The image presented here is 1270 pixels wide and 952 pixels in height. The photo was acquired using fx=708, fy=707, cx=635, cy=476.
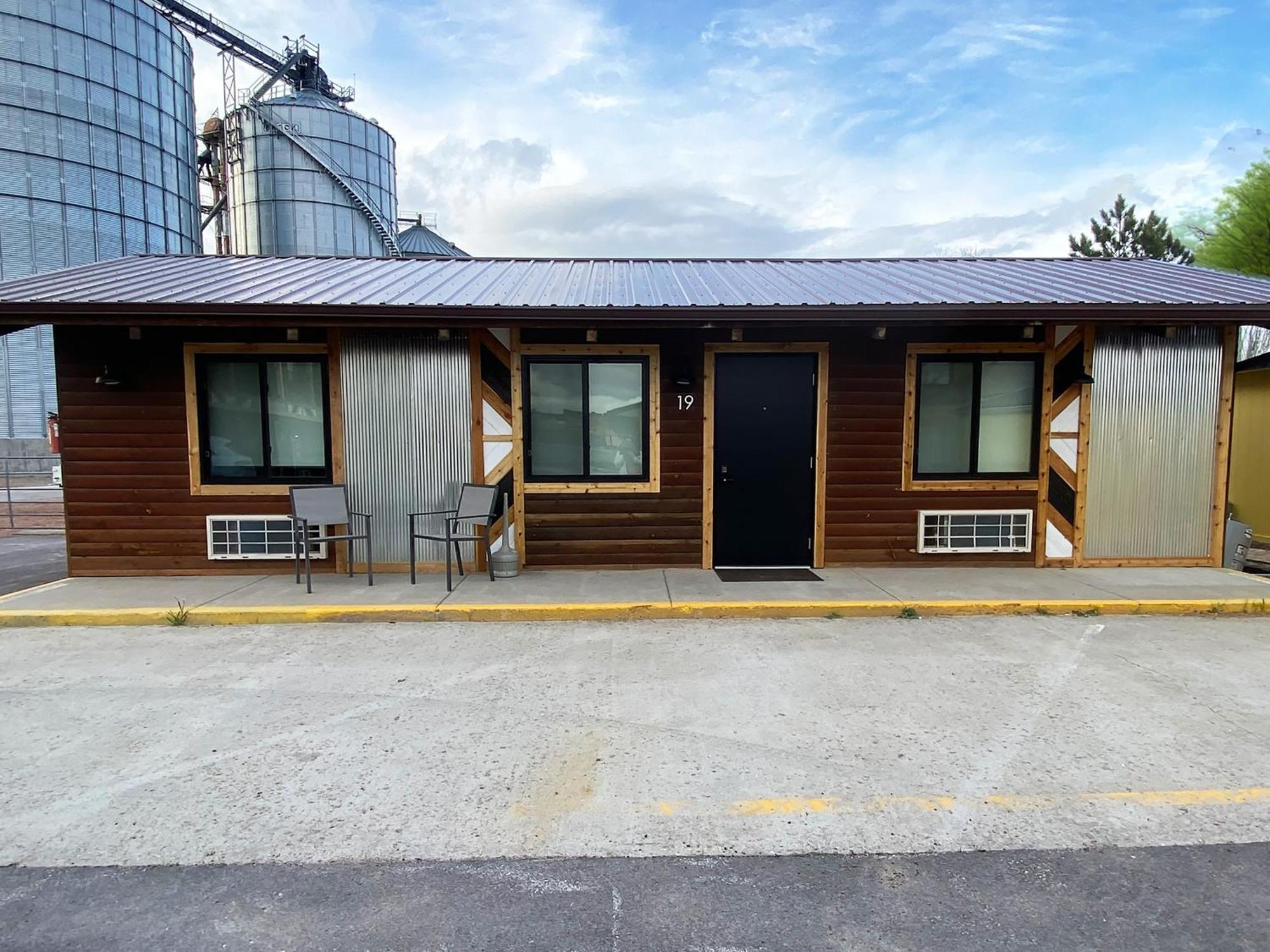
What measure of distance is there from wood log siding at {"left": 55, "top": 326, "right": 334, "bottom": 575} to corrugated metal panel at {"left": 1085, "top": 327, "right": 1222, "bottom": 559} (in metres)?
8.45

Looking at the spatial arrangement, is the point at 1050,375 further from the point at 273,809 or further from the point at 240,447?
the point at 240,447

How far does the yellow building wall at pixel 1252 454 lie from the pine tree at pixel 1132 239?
1510 centimetres

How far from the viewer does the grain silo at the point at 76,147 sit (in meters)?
21.9

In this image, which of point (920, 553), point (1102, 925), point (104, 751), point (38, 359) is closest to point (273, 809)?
point (104, 751)

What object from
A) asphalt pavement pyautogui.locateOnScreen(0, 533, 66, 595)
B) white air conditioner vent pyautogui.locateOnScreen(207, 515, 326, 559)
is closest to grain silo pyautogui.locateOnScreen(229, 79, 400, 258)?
asphalt pavement pyautogui.locateOnScreen(0, 533, 66, 595)

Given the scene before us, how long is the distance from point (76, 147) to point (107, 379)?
879 inches

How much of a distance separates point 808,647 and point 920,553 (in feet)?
10.3

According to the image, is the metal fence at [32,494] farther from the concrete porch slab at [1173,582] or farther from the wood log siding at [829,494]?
the concrete porch slab at [1173,582]

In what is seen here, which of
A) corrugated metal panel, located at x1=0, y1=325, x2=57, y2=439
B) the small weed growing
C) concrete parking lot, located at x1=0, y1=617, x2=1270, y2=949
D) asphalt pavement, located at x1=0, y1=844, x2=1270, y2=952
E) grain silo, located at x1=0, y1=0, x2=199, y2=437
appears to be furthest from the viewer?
corrugated metal panel, located at x1=0, y1=325, x2=57, y2=439

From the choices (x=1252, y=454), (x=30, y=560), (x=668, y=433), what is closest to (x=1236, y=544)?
(x=1252, y=454)

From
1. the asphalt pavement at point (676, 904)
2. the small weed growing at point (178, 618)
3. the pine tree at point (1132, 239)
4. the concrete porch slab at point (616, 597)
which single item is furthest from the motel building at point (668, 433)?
the pine tree at point (1132, 239)

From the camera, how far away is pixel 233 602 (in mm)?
6293

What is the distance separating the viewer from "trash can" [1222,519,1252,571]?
757 centimetres

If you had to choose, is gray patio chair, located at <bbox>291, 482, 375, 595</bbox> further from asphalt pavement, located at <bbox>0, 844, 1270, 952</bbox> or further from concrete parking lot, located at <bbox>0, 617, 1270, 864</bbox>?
asphalt pavement, located at <bbox>0, 844, 1270, 952</bbox>
